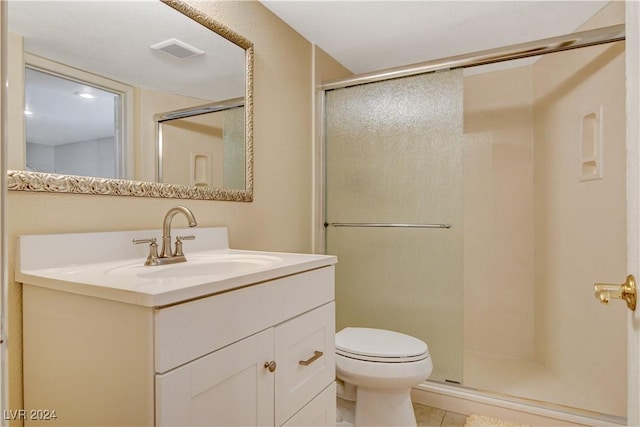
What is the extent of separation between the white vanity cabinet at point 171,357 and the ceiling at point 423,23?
4.92 feet

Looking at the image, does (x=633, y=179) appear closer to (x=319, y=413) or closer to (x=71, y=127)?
(x=319, y=413)

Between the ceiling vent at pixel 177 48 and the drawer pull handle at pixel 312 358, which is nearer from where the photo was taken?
the drawer pull handle at pixel 312 358

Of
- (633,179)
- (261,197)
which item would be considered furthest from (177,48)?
(633,179)

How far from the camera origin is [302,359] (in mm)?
1108

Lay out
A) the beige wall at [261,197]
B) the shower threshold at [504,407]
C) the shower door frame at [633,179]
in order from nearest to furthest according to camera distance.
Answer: the shower door frame at [633,179], the beige wall at [261,197], the shower threshold at [504,407]

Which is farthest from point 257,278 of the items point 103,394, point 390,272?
point 390,272

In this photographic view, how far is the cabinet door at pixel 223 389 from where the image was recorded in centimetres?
71

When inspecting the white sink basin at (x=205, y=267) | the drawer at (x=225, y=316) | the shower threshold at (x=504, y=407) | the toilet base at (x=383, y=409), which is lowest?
the shower threshold at (x=504, y=407)

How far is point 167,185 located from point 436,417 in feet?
5.76

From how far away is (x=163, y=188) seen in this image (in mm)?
1319

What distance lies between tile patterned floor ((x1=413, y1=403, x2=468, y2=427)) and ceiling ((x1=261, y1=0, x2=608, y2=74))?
83.6 inches

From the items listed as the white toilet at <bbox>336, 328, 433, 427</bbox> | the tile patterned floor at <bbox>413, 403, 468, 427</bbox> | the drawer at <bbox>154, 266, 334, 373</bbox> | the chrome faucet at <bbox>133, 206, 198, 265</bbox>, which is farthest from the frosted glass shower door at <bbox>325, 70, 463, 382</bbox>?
the chrome faucet at <bbox>133, 206, 198, 265</bbox>

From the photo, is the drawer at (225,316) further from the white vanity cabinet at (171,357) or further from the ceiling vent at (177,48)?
the ceiling vent at (177,48)

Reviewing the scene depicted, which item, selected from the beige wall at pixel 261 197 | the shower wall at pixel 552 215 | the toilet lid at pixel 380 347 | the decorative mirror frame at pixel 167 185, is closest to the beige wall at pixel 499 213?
the shower wall at pixel 552 215
